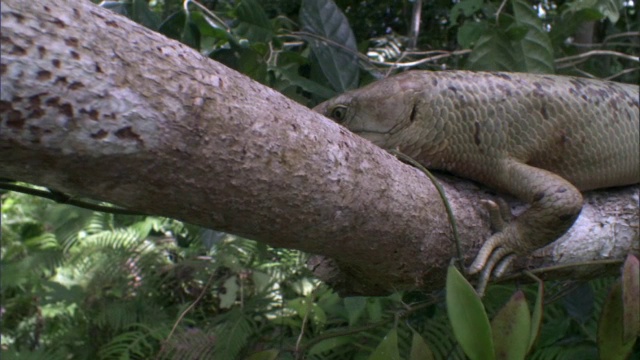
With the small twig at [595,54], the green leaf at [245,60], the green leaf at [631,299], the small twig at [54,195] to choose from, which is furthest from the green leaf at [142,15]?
the small twig at [595,54]

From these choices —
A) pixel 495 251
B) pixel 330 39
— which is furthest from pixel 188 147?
pixel 330 39

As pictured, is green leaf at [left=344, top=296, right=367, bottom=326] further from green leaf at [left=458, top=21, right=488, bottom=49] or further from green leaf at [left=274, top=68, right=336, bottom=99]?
green leaf at [left=458, top=21, right=488, bottom=49]

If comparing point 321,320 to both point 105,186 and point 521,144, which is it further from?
point 105,186

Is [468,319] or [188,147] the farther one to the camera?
[468,319]

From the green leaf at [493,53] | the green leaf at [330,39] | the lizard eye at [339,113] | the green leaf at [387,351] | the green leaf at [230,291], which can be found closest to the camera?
the green leaf at [387,351]

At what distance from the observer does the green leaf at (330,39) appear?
1633mm

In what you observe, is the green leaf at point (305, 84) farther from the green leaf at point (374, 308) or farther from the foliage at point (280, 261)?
the green leaf at point (374, 308)

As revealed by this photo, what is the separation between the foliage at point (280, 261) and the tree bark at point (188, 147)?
183mm

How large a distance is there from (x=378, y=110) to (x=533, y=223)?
14.4 inches

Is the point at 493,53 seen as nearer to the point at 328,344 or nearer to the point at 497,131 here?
the point at 497,131

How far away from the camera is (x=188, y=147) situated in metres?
0.78

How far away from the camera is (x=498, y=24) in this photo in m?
1.79

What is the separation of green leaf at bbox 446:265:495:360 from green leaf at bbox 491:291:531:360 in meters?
0.07

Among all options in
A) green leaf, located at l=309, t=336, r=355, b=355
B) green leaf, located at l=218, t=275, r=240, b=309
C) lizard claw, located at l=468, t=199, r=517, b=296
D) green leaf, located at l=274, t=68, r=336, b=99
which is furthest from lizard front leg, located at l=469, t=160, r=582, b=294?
green leaf, located at l=218, t=275, r=240, b=309
